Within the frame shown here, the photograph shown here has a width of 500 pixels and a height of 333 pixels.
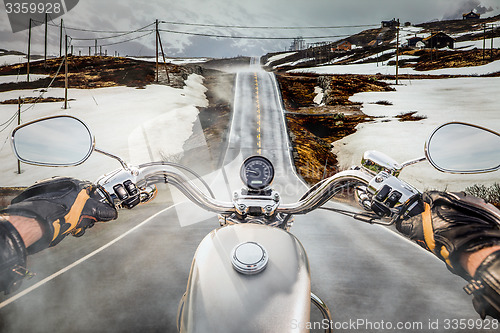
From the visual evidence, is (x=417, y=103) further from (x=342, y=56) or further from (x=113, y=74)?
(x=342, y=56)

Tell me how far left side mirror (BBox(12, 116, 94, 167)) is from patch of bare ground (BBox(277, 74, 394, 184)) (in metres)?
13.8

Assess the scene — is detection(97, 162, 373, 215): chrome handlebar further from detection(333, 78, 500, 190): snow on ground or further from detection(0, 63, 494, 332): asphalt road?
detection(333, 78, 500, 190): snow on ground

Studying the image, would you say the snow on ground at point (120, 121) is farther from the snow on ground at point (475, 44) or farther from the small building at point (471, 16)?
the small building at point (471, 16)

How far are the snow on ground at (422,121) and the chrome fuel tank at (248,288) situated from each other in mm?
14556

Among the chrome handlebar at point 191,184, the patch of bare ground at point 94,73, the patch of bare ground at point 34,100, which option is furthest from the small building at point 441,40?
the chrome handlebar at point 191,184

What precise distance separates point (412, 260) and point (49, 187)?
508 centimetres

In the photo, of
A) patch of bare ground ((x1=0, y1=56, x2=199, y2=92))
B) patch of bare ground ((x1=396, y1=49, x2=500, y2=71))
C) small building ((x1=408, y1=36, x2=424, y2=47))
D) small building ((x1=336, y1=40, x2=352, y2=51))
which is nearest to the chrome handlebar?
patch of bare ground ((x1=0, y1=56, x2=199, y2=92))

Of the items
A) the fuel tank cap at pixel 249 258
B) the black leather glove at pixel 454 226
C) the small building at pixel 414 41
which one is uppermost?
the small building at pixel 414 41

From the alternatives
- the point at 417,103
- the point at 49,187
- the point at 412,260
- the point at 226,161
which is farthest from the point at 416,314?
the point at 417,103

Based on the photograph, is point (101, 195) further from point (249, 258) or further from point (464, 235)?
point (464, 235)

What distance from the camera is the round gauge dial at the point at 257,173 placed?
65.3 inches

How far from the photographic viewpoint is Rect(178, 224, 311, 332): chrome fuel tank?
992 millimetres

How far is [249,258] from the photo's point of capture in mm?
1095

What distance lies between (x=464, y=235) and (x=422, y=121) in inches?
962
